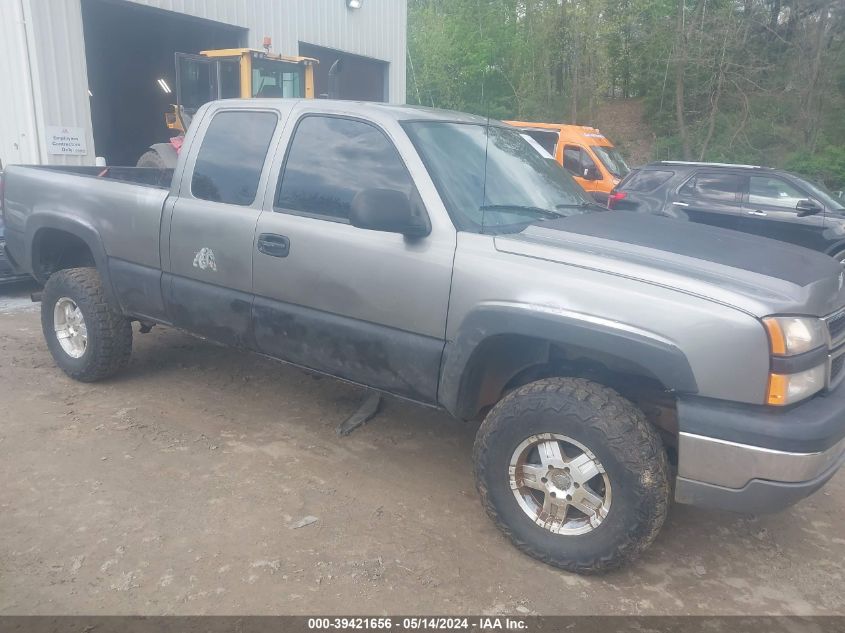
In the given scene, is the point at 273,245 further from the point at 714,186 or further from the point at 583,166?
the point at 583,166

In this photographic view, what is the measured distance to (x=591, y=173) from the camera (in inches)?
540

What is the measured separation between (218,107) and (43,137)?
773 centimetres

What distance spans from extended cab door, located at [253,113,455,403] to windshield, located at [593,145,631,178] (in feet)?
36.2

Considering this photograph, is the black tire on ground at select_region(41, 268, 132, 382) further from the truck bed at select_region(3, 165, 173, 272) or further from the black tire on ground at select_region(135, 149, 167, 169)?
the black tire on ground at select_region(135, 149, 167, 169)

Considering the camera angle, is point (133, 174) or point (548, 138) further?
point (548, 138)

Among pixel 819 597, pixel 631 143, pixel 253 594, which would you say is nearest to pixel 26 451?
pixel 253 594

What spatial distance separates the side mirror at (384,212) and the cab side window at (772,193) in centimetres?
767

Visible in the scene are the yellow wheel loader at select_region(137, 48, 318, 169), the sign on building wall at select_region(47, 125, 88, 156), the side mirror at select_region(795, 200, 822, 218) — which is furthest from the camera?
the yellow wheel loader at select_region(137, 48, 318, 169)

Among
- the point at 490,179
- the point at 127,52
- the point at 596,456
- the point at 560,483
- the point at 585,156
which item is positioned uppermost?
the point at 127,52

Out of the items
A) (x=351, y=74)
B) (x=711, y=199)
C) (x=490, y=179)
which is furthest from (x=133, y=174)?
(x=351, y=74)

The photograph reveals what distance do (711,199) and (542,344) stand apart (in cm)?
749

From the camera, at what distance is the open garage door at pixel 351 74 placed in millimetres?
16880

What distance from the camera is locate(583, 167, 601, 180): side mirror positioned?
44.7ft

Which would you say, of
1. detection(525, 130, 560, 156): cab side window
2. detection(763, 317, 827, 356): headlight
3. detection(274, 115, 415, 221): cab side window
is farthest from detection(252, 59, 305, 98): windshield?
detection(763, 317, 827, 356): headlight
